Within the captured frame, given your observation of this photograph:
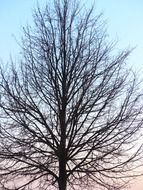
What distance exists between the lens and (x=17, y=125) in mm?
12180

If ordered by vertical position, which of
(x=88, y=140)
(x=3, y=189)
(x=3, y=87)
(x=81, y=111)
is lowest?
(x=3, y=189)

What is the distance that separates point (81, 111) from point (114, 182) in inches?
87.1

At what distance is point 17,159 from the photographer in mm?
11742

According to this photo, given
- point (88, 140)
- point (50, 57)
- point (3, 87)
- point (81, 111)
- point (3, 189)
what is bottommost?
point (3, 189)

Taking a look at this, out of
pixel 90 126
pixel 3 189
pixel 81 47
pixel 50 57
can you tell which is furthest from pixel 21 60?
pixel 3 189

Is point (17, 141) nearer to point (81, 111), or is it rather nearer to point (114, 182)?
point (81, 111)

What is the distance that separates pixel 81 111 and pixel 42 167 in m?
1.92

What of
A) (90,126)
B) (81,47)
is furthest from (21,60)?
(90,126)

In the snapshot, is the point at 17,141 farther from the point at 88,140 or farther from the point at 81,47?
the point at 81,47

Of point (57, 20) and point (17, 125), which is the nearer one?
point (17, 125)

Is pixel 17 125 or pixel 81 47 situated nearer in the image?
pixel 17 125

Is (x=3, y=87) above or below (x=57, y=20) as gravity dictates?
below

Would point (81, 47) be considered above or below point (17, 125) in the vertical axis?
above

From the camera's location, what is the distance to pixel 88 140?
38.8 feet
